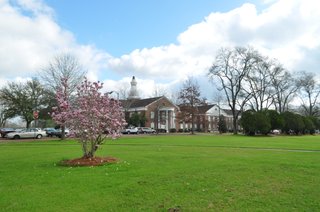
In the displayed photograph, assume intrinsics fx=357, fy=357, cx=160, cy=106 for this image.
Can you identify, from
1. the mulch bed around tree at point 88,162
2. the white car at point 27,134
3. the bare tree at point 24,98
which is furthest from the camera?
the bare tree at point 24,98

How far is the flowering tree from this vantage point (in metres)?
15.2

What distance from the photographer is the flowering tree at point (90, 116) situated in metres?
15.2

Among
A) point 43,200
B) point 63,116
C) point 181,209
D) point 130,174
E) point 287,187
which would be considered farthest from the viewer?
point 63,116

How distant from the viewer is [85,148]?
15578mm

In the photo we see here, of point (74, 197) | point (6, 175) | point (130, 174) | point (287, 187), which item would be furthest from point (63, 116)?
point (287, 187)

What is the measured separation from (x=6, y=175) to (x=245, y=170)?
26.7 ft

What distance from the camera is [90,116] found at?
15352 millimetres

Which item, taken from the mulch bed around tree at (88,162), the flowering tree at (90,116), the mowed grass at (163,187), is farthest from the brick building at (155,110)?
the mowed grass at (163,187)

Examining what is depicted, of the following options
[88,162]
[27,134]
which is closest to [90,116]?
[88,162]

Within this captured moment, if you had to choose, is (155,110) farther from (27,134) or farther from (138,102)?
(27,134)

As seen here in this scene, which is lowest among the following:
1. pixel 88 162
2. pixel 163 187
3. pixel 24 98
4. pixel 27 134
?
pixel 163 187

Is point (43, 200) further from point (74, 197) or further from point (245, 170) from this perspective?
point (245, 170)

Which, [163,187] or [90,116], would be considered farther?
[90,116]

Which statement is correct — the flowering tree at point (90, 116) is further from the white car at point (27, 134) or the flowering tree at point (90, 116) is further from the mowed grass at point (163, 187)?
the white car at point (27, 134)
